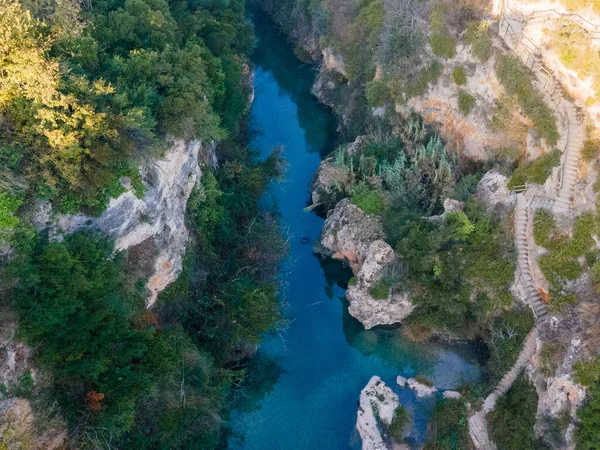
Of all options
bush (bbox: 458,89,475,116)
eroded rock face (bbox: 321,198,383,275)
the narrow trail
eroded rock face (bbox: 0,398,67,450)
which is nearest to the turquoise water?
eroded rock face (bbox: 321,198,383,275)

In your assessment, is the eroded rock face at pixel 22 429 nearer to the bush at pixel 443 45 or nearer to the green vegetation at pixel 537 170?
the green vegetation at pixel 537 170

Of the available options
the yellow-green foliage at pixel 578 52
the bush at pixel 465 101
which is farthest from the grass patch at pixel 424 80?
the yellow-green foliage at pixel 578 52

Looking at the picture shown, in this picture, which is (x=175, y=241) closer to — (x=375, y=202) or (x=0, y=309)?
(x=0, y=309)

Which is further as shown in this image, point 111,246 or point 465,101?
point 465,101

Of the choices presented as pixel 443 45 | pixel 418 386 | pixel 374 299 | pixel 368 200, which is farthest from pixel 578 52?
pixel 418 386

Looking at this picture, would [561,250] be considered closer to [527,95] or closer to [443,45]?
[527,95]

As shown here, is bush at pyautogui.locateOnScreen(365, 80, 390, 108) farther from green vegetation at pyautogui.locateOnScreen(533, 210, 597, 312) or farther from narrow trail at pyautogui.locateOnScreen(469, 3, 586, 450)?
green vegetation at pyautogui.locateOnScreen(533, 210, 597, 312)
